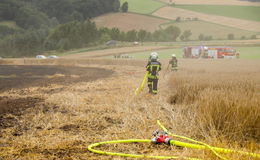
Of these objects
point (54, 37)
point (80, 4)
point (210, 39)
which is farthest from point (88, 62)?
point (80, 4)

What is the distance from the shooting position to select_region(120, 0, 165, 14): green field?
252 ft

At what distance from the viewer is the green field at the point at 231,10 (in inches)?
2081

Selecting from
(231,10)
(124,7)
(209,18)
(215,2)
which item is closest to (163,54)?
(231,10)

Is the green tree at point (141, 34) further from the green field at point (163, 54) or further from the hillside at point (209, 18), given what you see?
the green field at point (163, 54)

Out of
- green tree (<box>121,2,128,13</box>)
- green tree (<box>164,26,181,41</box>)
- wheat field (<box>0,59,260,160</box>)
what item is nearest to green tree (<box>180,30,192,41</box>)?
green tree (<box>164,26,181,41</box>)

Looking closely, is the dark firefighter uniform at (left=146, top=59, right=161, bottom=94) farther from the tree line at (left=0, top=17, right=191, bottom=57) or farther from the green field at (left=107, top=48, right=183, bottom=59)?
the tree line at (left=0, top=17, right=191, bottom=57)

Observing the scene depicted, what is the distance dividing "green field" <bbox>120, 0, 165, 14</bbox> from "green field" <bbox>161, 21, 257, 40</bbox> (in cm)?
929

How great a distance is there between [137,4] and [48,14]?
47409 millimetres

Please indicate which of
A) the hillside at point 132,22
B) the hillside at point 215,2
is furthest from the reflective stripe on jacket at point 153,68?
the hillside at point 132,22

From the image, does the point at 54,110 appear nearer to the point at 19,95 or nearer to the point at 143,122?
the point at 143,122

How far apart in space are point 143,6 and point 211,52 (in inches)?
1597

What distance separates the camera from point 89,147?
4.55 m

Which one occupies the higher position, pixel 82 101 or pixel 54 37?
pixel 54 37

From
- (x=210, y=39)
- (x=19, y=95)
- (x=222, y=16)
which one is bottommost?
(x=19, y=95)
